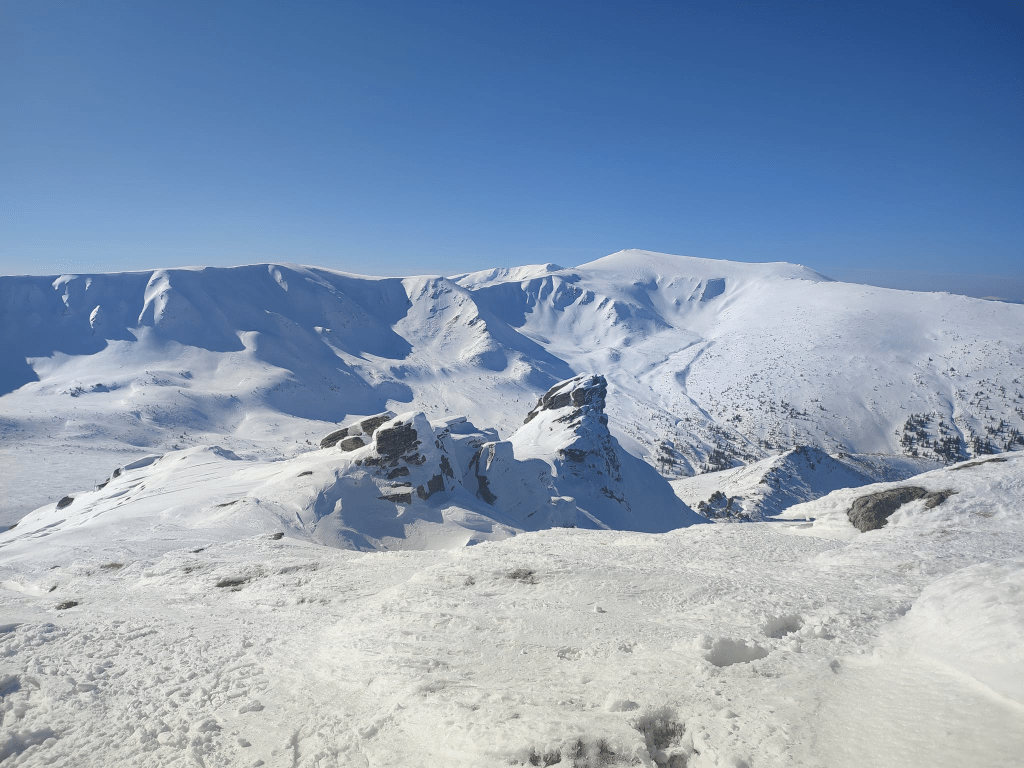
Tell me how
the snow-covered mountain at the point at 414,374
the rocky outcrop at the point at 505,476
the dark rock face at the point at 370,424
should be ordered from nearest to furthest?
the rocky outcrop at the point at 505,476
the dark rock face at the point at 370,424
the snow-covered mountain at the point at 414,374

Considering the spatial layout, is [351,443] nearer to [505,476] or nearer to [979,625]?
[505,476]

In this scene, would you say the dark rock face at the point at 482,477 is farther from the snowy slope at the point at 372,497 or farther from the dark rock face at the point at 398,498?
the dark rock face at the point at 398,498

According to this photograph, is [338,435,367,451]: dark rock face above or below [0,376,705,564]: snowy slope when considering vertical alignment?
above

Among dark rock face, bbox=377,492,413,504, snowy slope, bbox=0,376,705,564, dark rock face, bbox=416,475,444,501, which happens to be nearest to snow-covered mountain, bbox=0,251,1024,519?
snowy slope, bbox=0,376,705,564

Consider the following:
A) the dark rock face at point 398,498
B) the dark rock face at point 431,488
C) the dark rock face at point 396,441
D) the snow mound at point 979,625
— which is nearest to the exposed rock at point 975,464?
the snow mound at point 979,625

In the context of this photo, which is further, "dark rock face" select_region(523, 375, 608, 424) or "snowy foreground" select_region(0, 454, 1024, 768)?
"dark rock face" select_region(523, 375, 608, 424)

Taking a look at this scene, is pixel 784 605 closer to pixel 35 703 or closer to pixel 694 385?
pixel 35 703

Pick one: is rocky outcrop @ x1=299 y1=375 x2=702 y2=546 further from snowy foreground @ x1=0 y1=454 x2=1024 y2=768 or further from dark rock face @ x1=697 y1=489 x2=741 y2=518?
Answer: snowy foreground @ x1=0 y1=454 x2=1024 y2=768
